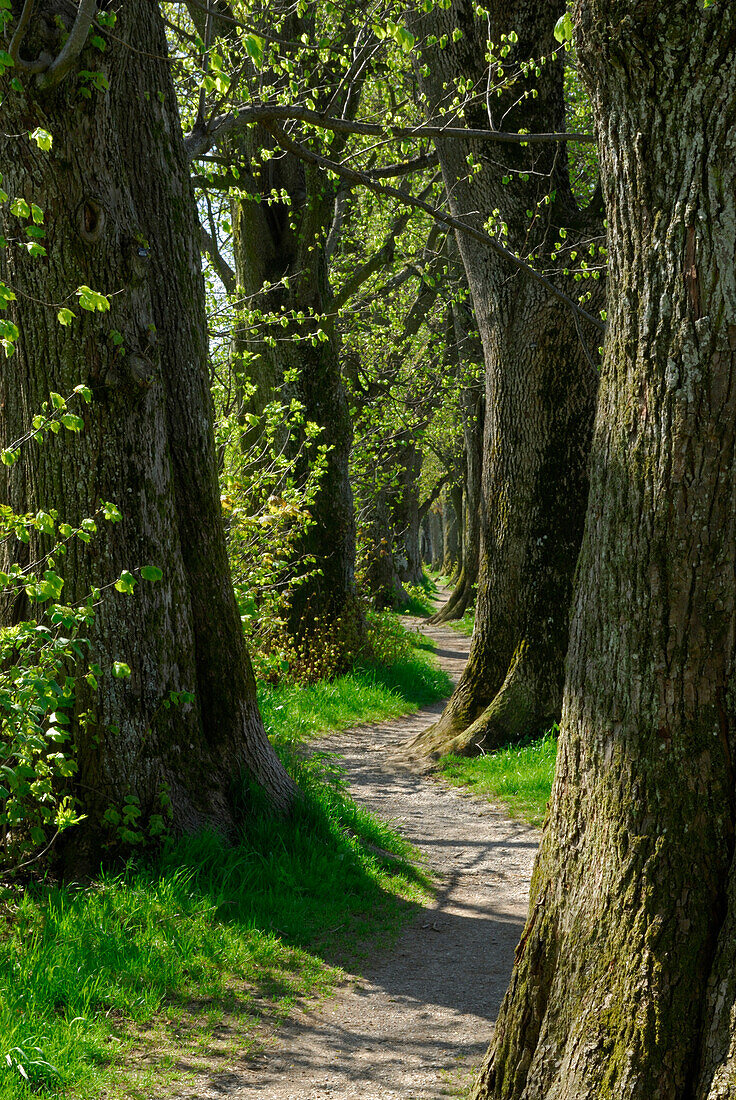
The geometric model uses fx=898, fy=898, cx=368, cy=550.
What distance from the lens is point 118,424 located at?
4992 millimetres

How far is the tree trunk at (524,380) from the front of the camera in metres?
8.24

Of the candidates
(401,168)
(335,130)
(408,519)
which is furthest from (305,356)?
(408,519)

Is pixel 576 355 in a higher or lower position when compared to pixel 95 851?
higher

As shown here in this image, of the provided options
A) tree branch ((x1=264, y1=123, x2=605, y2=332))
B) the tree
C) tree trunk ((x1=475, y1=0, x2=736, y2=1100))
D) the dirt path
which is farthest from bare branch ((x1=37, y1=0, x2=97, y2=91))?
the tree

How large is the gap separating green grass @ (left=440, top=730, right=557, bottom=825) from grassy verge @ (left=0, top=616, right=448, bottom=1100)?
1.46 metres

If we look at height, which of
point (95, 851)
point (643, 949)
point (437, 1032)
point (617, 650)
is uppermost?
point (617, 650)

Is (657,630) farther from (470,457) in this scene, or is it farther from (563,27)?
(470,457)

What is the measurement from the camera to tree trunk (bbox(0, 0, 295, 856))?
4.78 metres

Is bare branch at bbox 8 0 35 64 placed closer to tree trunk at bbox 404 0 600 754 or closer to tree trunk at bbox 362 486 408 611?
tree trunk at bbox 404 0 600 754

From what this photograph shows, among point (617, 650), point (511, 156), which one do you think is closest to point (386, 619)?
point (511, 156)

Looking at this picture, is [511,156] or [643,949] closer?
[643,949]

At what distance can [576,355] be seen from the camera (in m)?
8.24

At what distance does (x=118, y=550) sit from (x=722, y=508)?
344 centimetres

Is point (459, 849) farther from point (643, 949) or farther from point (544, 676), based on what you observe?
point (643, 949)
